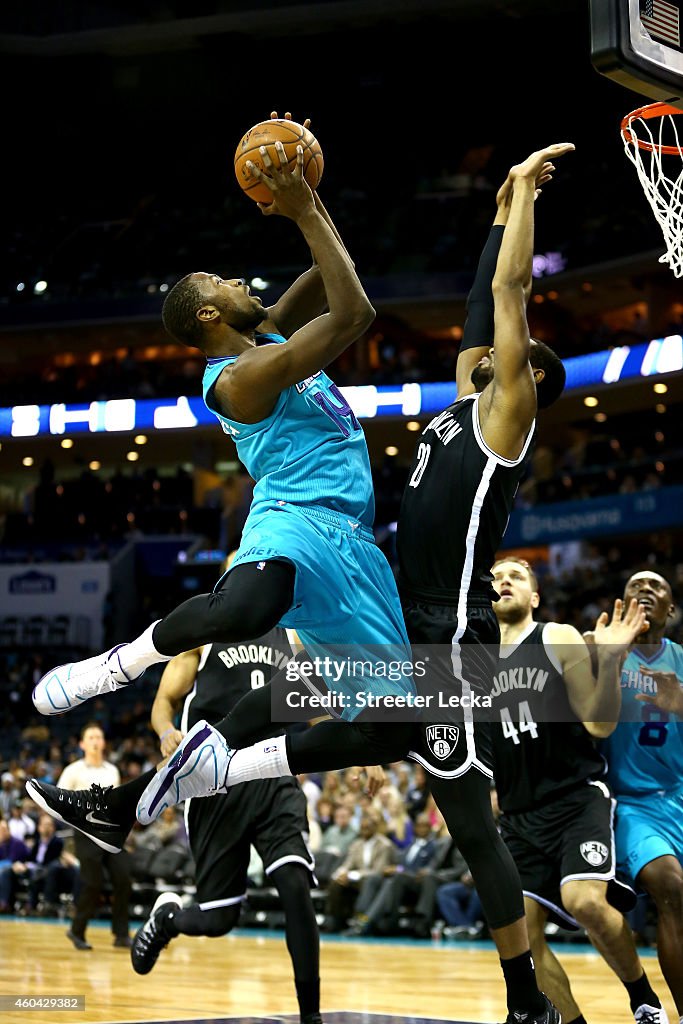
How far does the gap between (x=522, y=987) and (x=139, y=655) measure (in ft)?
5.38

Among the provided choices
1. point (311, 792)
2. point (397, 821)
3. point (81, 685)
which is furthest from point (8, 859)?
point (81, 685)

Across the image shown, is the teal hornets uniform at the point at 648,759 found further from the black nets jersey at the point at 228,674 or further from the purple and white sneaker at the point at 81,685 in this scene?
the purple and white sneaker at the point at 81,685

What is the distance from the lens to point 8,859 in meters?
14.4

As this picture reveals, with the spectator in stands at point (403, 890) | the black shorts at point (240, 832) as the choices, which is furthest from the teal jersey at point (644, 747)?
the spectator in stands at point (403, 890)

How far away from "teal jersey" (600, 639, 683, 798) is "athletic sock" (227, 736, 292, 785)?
6.14 ft

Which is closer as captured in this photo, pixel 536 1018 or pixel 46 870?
pixel 536 1018

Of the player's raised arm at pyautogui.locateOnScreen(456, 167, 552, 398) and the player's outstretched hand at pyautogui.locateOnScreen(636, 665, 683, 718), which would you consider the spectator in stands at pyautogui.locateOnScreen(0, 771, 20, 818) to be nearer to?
the player's outstretched hand at pyautogui.locateOnScreen(636, 665, 683, 718)

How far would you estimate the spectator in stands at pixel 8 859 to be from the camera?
1417 centimetres

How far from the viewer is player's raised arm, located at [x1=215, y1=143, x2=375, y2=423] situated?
411cm

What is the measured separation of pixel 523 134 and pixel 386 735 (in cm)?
2698

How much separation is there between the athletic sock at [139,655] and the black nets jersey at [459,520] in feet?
2.93

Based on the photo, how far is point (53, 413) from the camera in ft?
85.9

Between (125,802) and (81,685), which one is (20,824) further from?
(81,685)

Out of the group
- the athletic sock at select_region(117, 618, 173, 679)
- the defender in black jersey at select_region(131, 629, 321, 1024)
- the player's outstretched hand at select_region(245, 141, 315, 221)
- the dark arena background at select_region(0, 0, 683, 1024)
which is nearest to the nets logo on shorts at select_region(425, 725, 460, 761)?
the athletic sock at select_region(117, 618, 173, 679)
